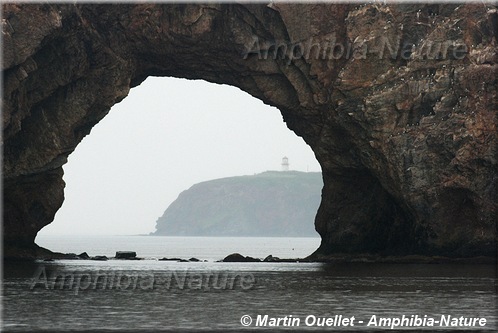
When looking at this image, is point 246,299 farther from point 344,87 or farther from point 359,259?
point 359,259

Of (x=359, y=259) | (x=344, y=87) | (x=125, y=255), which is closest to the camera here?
(x=344, y=87)

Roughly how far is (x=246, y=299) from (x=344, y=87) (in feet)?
132

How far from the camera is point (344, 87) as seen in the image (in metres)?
86.8

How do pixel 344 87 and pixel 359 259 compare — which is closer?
pixel 344 87

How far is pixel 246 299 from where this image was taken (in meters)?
51.2

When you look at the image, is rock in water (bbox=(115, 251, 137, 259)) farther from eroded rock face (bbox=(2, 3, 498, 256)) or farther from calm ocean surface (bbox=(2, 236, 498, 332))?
calm ocean surface (bbox=(2, 236, 498, 332))

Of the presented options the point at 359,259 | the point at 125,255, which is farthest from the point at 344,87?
the point at 125,255

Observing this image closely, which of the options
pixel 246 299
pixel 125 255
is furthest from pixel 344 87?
pixel 125 255

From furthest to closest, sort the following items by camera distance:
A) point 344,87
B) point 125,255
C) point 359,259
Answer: point 125,255 → point 359,259 → point 344,87

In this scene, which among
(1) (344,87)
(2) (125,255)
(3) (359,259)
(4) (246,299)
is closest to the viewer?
(4) (246,299)

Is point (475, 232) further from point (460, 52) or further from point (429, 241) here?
point (460, 52)

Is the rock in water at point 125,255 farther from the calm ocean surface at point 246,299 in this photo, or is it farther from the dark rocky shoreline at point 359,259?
the calm ocean surface at point 246,299

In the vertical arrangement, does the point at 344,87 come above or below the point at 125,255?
above

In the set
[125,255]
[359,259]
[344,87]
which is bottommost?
[125,255]
